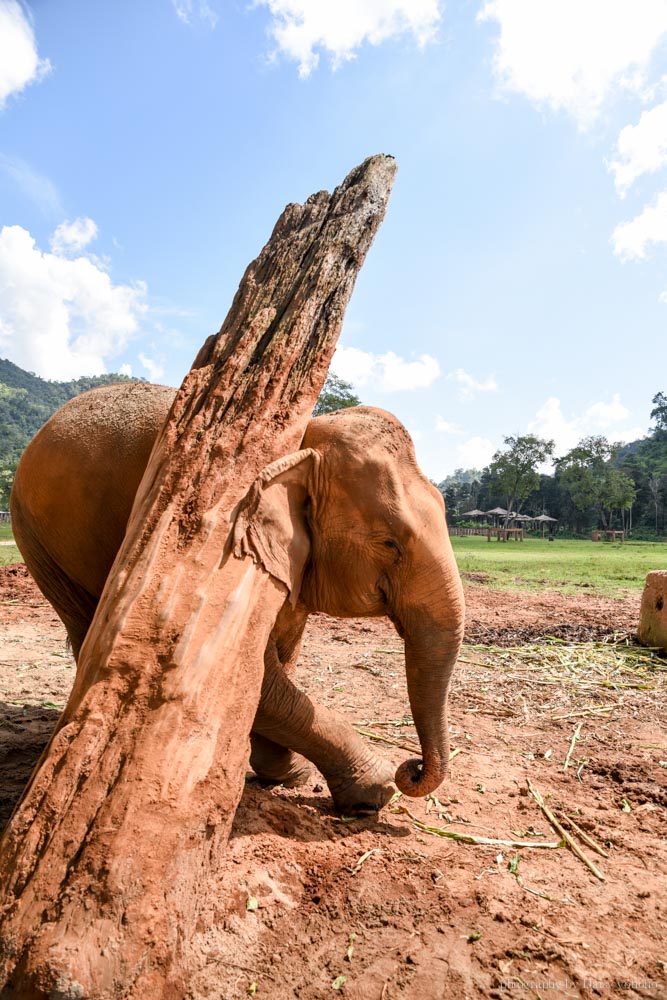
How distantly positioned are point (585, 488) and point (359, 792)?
61.0 m

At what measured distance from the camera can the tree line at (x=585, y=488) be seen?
2216 inches

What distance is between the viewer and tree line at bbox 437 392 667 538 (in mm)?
56281

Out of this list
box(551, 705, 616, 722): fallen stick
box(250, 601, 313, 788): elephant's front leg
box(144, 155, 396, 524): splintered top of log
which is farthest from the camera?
box(551, 705, 616, 722): fallen stick

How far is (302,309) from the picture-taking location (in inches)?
126

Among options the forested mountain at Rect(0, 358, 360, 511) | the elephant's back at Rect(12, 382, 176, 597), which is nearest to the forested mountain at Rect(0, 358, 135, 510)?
the forested mountain at Rect(0, 358, 360, 511)

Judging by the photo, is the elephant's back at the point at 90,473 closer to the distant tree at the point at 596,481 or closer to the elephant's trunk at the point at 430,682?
the elephant's trunk at the point at 430,682

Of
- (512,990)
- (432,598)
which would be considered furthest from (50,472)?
(512,990)

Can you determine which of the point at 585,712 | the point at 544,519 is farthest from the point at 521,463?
the point at 585,712

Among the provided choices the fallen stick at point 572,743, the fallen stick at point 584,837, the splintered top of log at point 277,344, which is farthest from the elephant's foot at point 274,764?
the fallen stick at point 572,743

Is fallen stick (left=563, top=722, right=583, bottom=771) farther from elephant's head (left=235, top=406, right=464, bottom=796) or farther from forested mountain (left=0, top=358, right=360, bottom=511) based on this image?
forested mountain (left=0, top=358, right=360, bottom=511)

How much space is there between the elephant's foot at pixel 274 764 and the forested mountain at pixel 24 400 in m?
71.9

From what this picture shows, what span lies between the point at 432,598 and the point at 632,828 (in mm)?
1759

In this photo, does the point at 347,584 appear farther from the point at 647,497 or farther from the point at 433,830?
the point at 647,497

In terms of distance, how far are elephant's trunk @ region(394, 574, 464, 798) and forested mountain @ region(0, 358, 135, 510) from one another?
7255cm
